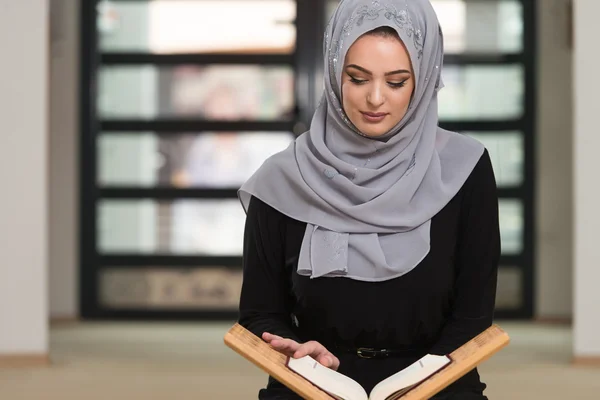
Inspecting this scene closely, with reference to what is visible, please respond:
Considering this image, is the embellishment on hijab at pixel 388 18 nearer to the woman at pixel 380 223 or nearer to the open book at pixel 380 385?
the woman at pixel 380 223

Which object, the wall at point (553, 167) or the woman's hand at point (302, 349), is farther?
the wall at point (553, 167)

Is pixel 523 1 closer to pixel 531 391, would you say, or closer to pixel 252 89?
pixel 252 89

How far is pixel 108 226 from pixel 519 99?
2.77m

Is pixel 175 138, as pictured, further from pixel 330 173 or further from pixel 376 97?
pixel 376 97

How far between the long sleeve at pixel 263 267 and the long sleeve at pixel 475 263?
31 centimetres

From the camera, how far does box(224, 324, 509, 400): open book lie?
150cm

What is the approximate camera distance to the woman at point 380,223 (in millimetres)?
1802

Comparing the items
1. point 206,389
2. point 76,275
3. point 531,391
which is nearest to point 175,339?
point 76,275

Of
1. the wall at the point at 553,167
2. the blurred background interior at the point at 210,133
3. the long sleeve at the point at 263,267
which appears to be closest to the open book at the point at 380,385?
the long sleeve at the point at 263,267

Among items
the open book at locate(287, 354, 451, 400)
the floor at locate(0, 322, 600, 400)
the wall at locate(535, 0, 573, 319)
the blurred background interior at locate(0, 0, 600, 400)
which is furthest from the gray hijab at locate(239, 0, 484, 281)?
the wall at locate(535, 0, 573, 319)

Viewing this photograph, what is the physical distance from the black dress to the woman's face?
20 centimetres
